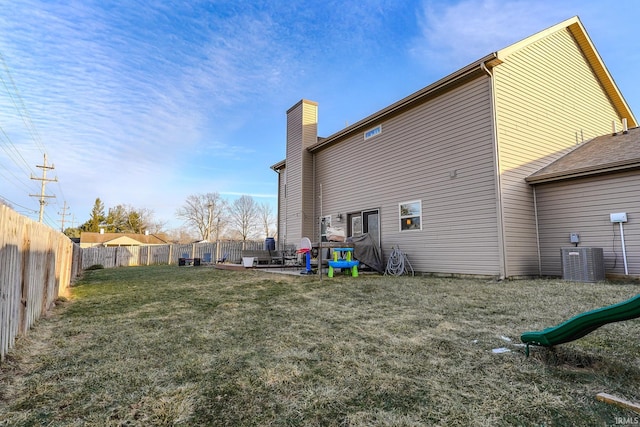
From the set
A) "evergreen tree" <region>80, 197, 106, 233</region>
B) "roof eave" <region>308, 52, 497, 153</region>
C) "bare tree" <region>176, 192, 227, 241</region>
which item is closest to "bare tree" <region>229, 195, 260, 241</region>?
"bare tree" <region>176, 192, 227, 241</region>

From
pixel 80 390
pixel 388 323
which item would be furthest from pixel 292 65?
pixel 80 390

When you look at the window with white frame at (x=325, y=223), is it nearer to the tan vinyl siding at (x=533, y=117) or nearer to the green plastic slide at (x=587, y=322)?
the tan vinyl siding at (x=533, y=117)

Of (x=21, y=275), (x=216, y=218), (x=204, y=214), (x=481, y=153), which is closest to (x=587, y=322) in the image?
(x=21, y=275)

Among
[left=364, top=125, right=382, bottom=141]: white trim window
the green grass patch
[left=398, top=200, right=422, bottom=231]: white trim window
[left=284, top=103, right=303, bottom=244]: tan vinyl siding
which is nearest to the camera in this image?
the green grass patch

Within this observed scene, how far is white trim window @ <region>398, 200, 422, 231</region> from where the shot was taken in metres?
9.12

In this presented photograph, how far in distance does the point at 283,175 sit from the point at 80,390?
14.2 meters

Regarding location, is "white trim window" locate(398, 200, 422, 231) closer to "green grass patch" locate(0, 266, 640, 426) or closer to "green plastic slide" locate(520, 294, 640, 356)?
"green grass patch" locate(0, 266, 640, 426)

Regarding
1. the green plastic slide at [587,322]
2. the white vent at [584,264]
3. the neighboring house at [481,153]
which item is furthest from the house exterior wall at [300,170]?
the green plastic slide at [587,322]

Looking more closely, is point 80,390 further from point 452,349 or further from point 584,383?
point 584,383

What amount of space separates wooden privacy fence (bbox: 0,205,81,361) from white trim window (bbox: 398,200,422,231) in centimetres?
817

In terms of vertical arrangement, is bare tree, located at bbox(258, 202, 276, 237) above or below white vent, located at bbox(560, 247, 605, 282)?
above

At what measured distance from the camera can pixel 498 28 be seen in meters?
10.1

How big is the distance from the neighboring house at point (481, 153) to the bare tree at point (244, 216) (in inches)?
1327

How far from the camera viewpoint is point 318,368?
2357 mm
